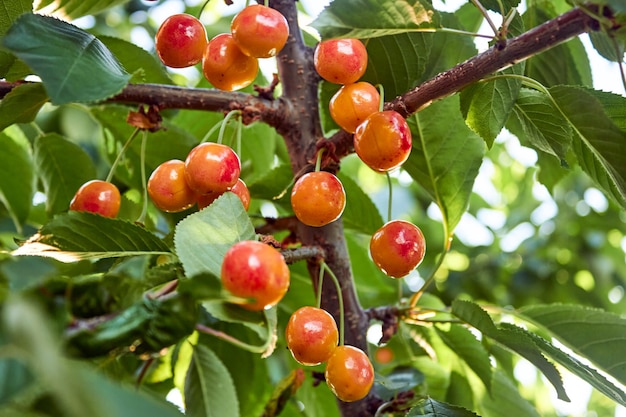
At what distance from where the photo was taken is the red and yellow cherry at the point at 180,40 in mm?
1102

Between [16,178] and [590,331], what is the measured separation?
3.94 ft

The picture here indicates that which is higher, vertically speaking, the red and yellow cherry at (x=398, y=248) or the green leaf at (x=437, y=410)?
the red and yellow cherry at (x=398, y=248)

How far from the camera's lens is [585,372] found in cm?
101

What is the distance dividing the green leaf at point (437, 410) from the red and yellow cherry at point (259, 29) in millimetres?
543

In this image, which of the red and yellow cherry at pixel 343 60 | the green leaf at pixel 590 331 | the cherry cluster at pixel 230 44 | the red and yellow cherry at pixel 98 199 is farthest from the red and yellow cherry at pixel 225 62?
the green leaf at pixel 590 331

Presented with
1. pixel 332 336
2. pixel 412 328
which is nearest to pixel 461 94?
pixel 332 336

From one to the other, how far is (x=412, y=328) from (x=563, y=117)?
612mm

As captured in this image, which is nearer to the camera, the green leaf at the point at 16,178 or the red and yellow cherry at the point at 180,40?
the red and yellow cherry at the point at 180,40

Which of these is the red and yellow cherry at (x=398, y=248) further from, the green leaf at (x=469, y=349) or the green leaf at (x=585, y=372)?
the green leaf at (x=469, y=349)

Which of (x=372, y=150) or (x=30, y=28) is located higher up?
(x=30, y=28)

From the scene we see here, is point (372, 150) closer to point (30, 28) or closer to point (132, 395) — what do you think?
point (30, 28)

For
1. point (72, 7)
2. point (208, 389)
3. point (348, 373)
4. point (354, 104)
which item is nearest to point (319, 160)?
point (354, 104)

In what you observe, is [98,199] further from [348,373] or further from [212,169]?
[348,373]

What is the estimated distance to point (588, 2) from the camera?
0.79 m
